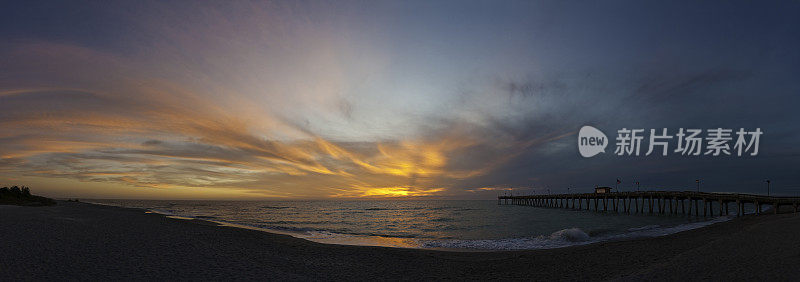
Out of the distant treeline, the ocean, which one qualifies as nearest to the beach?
the ocean

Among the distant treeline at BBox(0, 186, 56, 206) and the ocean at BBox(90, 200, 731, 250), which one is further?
the distant treeline at BBox(0, 186, 56, 206)

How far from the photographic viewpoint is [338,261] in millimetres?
14344

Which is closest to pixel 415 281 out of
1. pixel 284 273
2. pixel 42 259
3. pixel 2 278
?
pixel 284 273

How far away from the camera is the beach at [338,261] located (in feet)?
33.5

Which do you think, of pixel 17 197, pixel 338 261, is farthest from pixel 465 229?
pixel 17 197

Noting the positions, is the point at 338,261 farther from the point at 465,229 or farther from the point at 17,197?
the point at 17,197

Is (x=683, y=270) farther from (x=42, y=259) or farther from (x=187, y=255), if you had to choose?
(x=42, y=259)

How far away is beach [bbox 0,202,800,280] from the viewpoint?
1022cm

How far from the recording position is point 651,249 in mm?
16734

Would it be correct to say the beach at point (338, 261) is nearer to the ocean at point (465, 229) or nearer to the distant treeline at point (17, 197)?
the ocean at point (465, 229)

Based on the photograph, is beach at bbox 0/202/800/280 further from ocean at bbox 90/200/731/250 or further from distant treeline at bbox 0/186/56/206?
distant treeline at bbox 0/186/56/206

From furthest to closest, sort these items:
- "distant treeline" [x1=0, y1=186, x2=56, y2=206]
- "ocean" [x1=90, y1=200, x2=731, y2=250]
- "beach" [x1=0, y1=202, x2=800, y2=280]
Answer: "distant treeline" [x1=0, y1=186, x2=56, y2=206] < "ocean" [x1=90, y1=200, x2=731, y2=250] < "beach" [x1=0, y1=202, x2=800, y2=280]

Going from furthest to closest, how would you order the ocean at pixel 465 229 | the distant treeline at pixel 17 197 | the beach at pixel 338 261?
the distant treeline at pixel 17 197 < the ocean at pixel 465 229 < the beach at pixel 338 261

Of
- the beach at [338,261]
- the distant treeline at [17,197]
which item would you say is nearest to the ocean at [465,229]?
the beach at [338,261]
